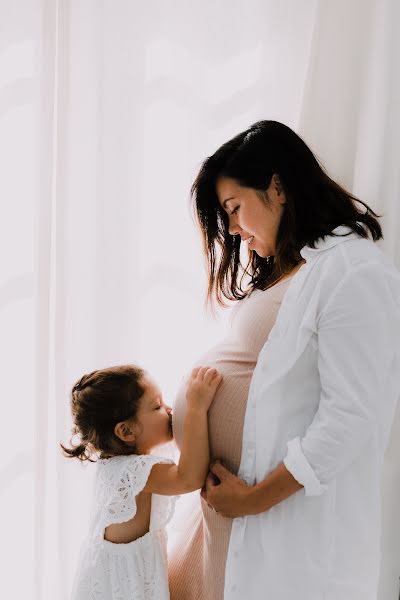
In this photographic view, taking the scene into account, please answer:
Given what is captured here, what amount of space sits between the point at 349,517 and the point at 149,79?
1.08 metres

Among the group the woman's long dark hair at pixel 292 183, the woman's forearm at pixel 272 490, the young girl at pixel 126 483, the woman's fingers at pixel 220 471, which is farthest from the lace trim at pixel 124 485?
the woman's long dark hair at pixel 292 183

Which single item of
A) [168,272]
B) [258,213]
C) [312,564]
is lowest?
[312,564]

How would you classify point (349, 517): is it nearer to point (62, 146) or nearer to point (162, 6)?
point (62, 146)

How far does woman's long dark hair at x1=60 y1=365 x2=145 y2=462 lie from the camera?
4.31 ft

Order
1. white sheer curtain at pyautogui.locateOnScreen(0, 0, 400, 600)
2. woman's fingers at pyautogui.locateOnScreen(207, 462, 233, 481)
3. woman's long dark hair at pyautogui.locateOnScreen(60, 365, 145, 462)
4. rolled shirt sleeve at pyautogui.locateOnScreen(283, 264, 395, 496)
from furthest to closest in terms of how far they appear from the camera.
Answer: white sheer curtain at pyautogui.locateOnScreen(0, 0, 400, 600), woman's long dark hair at pyautogui.locateOnScreen(60, 365, 145, 462), woman's fingers at pyautogui.locateOnScreen(207, 462, 233, 481), rolled shirt sleeve at pyautogui.locateOnScreen(283, 264, 395, 496)

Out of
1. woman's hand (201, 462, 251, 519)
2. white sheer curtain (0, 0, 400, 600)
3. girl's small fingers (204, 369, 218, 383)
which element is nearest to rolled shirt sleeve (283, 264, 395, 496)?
woman's hand (201, 462, 251, 519)

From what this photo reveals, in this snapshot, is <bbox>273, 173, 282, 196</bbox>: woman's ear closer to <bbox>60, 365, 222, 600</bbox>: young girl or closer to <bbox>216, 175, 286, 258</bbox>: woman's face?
<bbox>216, 175, 286, 258</bbox>: woman's face

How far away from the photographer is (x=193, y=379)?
1.24 m

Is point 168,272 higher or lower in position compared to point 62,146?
lower

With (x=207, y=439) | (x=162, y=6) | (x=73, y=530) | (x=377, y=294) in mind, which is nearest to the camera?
(x=377, y=294)

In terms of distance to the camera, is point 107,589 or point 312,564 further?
point 107,589

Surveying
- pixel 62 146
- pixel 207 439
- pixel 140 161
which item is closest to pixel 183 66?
pixel 140 161

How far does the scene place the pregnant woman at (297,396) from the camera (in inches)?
42.4

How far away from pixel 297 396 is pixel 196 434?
202 millimetres
